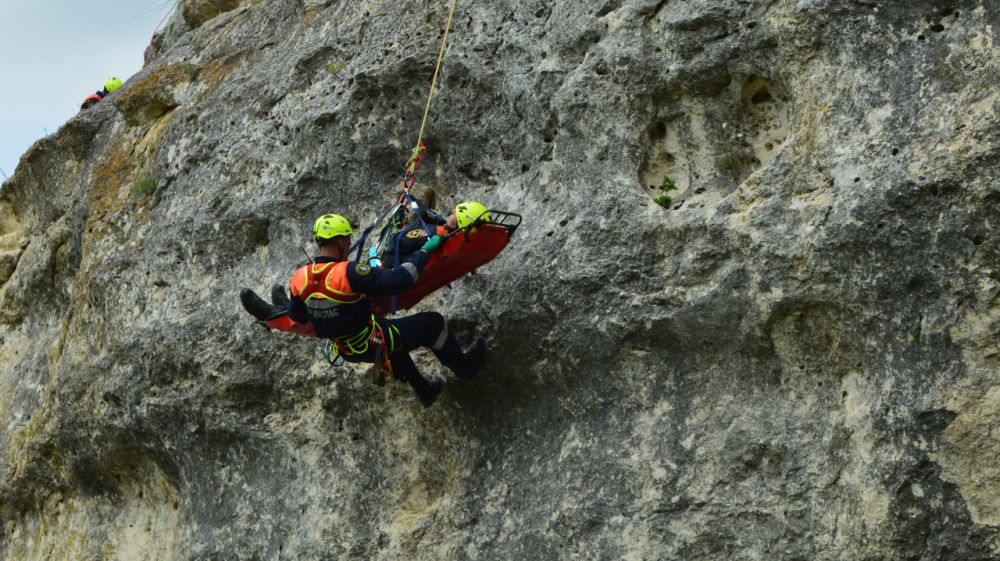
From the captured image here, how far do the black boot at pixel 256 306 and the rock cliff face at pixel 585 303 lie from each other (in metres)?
0.67

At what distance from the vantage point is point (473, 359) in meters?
8.15

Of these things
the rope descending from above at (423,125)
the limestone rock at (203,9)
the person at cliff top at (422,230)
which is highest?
the limestone rock at (203,9)

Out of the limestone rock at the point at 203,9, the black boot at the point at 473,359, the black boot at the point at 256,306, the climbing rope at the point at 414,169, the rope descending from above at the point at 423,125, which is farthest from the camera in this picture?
the limestone rock at the point at 203,9

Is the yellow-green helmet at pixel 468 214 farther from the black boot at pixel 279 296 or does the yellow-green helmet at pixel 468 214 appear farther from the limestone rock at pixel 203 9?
the limestone rock at pixel 203 9

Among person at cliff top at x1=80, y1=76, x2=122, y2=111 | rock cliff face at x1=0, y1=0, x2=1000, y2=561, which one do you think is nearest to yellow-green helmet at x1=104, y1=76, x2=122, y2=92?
person at cliff top at x1=80, y1=76, x2=122, y2=111

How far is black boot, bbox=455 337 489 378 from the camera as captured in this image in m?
8.14

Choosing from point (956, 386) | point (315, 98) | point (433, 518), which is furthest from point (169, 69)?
point (956, 386)

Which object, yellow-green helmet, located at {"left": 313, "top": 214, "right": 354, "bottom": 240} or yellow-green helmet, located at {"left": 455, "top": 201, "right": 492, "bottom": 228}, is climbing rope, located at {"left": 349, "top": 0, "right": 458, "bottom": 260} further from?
yellow-green helmet, located at {"left": 455, "top": 201, "right": 492, "bottom": 228}

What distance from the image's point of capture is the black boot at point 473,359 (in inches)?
320

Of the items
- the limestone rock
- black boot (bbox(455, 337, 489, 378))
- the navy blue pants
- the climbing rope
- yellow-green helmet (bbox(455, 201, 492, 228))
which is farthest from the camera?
the limestone rock

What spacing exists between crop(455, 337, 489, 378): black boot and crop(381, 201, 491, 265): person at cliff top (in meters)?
0.76

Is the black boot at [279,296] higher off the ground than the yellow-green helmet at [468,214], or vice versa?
the yellow-green helmet at [468,214]

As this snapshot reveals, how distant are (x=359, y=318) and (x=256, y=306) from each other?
1.02 metres

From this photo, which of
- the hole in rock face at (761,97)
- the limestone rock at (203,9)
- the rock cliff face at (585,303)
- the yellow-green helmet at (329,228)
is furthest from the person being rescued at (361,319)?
the limestone rock at (203,9)
